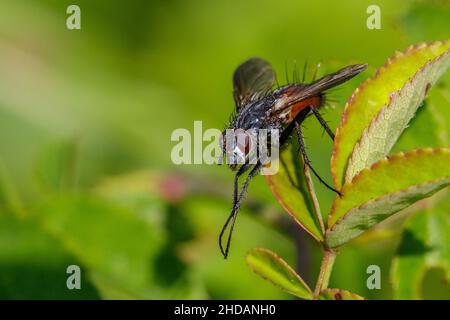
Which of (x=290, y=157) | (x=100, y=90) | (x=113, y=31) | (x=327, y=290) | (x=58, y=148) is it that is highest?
(x=113, y=31)

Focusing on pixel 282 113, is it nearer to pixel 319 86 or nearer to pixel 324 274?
pixel 319 86

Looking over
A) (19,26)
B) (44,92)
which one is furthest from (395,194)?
(19,26)

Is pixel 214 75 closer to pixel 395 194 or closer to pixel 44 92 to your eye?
pixel 44 92

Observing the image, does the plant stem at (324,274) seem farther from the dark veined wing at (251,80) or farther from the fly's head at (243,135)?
the dark veined wing at (251,80)

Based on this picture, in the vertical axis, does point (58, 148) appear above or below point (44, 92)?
below

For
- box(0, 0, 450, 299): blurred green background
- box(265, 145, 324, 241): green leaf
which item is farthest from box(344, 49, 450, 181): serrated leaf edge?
box(0, 0, 450, 299): blurred green background

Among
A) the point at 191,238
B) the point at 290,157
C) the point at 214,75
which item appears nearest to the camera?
the point at 290,157

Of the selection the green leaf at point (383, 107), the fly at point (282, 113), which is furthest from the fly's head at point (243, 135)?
the green leaf at point (383, 107)
